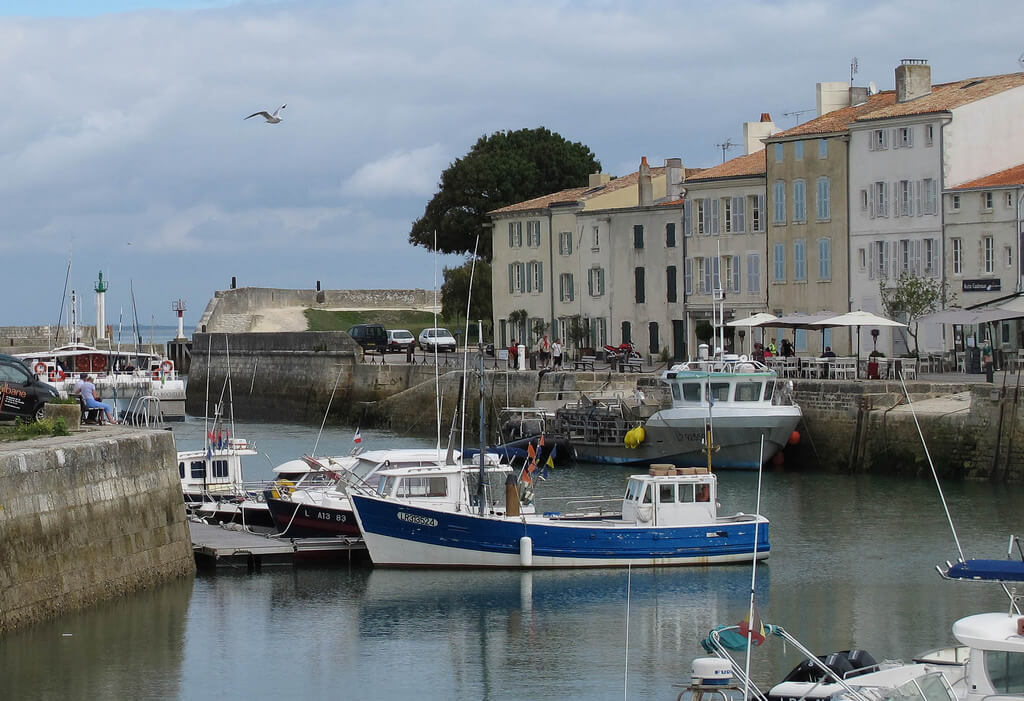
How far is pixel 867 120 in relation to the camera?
5181cm

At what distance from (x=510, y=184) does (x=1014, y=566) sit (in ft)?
215

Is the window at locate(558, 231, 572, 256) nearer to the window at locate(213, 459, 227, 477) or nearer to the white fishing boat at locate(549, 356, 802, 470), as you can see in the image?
the white fishing boat at locate(549, 356, 802, 470)

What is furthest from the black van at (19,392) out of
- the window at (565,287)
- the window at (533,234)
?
the window at (533,234)

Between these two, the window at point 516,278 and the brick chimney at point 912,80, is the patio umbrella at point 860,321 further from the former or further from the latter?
the window at point 516,278

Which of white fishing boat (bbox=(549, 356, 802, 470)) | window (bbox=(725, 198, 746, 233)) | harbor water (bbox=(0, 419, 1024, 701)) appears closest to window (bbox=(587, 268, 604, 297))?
window (bbox=(725, 198, 746, 233))

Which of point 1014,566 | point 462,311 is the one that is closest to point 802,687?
point 1014,566

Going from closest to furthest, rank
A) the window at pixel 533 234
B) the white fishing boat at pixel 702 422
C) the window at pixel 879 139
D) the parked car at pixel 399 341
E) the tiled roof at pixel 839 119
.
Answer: the white fishing boat at pixel 702 422
the window at pixel 879 139
the tiled roof at pixel 839 119
the window at pixel 533 234
the parked car at pixel 399 341

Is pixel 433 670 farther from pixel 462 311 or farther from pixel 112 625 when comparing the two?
pixel 462 311

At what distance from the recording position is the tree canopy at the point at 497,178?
80875 millimetres

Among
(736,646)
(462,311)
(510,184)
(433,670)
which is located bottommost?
(433,670)

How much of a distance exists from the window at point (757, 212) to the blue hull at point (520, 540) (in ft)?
99.4

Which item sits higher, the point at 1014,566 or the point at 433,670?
the point at 1014,566

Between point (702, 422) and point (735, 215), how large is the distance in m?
16.4

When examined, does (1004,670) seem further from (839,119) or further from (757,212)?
(757,212)
